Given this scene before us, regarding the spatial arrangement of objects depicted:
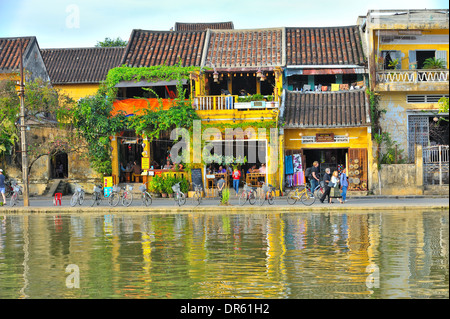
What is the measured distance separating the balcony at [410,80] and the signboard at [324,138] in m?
3.37

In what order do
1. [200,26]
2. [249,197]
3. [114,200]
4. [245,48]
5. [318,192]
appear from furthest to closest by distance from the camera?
[200,26] → [245,48] → [318,192] → [114,200] → [249,197]

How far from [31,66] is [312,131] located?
17.3 meters

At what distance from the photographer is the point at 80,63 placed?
5150 centimetres

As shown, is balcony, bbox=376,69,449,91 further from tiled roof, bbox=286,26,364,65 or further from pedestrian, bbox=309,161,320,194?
pedestrian, bbox=309,161,320,194

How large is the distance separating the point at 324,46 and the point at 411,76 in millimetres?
5352

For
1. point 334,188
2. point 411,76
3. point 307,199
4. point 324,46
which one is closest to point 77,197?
point 307,199

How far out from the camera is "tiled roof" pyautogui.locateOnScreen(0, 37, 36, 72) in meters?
40.5

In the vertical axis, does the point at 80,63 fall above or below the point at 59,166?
above

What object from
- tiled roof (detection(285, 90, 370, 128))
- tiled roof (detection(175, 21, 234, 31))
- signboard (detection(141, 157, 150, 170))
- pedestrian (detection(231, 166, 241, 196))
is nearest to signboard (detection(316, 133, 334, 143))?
tiled roof (detection(285, 90, 370, 128))

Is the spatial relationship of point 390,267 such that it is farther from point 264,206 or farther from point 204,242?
point 264,206

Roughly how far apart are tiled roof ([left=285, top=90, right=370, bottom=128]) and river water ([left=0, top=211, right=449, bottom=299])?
12308 millimetres

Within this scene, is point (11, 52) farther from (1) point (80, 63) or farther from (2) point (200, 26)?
(2) point (200, 26)

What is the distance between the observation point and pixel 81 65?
2020 inches

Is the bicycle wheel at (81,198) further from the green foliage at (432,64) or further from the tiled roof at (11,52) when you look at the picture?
the green foliage at (432,64)
